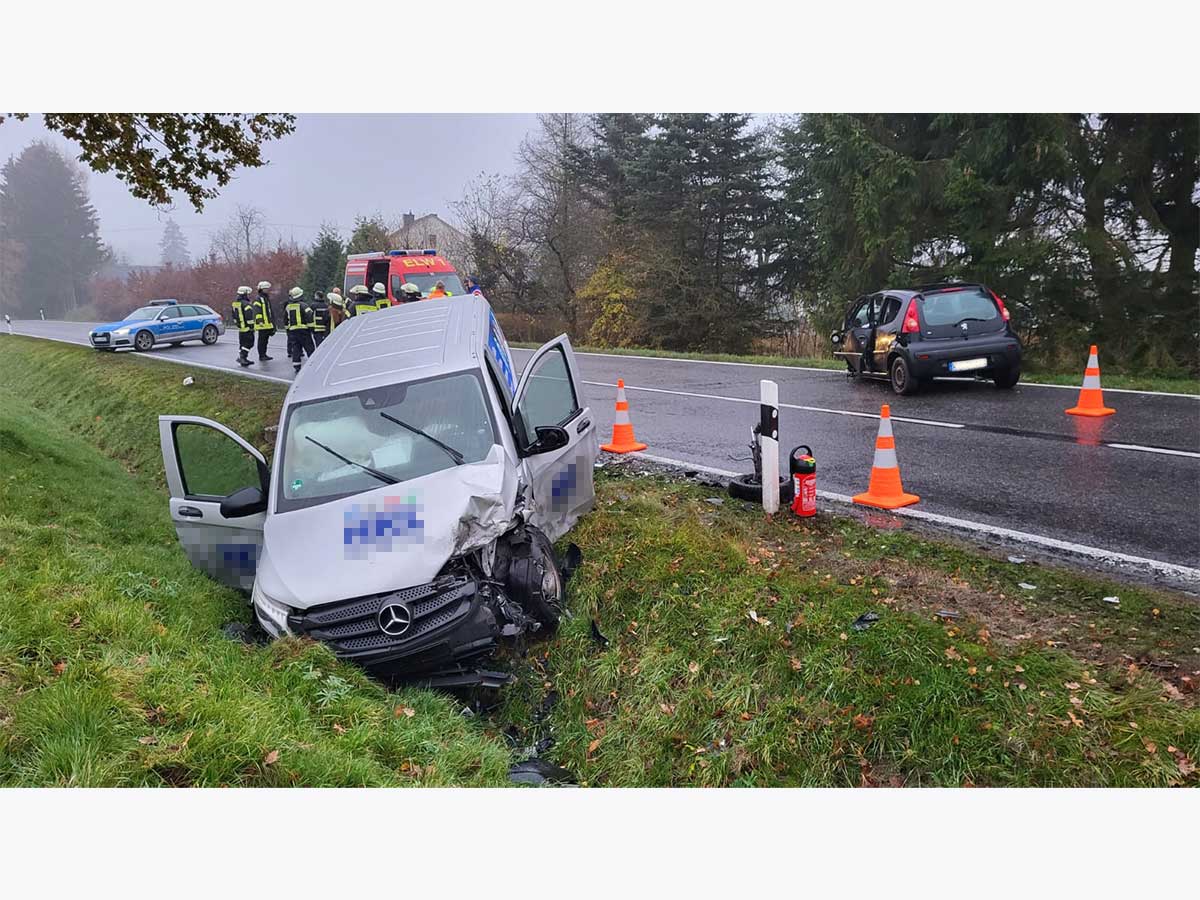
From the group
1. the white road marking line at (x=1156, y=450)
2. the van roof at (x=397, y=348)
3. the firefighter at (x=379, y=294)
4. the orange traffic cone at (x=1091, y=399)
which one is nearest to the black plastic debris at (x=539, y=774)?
the van roof at (x=397, y=348)

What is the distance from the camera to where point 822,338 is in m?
14.1

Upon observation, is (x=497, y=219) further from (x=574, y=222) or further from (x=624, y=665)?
(x=624, y=665)

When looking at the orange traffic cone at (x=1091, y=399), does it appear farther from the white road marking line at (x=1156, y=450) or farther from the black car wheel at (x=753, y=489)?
the black car wheel at (x=753, y=489)

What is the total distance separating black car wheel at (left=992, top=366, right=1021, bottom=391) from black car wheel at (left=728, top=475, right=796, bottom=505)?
483 cm

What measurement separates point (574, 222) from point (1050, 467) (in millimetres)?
5989

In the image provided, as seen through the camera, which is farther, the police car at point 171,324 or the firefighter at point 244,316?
the firefighter at point 244,316

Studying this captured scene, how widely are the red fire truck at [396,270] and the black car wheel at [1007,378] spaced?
7.21 meters

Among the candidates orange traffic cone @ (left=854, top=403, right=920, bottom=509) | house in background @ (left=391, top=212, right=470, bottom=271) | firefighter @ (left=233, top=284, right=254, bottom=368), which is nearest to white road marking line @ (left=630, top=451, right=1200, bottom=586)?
orange traffic cone @ (left=854, top=403, right=920, bottom=509)

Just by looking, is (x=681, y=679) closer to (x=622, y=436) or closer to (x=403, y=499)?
(x=403, y=499)

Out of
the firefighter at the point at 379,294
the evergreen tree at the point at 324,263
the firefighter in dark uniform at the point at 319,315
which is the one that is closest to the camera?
the evergreen tree at the point at 324,263

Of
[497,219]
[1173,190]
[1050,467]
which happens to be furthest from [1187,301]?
[497,219]

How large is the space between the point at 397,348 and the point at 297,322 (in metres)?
8.52

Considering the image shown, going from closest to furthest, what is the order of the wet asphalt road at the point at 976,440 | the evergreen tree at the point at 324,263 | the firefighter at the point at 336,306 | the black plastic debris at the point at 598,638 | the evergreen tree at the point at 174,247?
1. the black plastic debris at the point at 598,638
2. the wet asphalt road at the point at 976,440
3. the evergreen tree at the point at 174,247
4. the evergreen tree at the point at 324,263
5. the firefighter at the point at 336,306

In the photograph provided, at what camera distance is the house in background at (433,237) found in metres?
10.1
